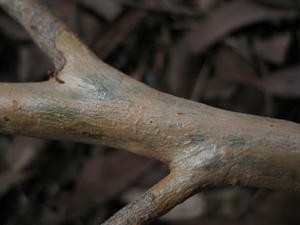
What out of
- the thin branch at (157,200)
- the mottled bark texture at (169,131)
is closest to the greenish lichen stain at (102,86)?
the mottled bark texture at (169,131)

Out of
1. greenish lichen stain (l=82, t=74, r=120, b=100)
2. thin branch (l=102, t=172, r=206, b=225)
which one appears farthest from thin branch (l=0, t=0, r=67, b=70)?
thin branch (l=102, t=172, r=206, b=225)

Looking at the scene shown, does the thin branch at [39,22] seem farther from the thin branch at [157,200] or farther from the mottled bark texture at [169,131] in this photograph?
the thin branch at [157,200]

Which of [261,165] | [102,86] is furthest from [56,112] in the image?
[261,165]

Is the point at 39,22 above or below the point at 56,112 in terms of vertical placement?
above

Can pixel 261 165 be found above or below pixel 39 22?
below

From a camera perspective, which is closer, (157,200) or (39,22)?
(157,200)

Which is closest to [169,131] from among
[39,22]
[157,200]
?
[157,200]

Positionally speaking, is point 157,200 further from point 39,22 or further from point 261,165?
point 39,22

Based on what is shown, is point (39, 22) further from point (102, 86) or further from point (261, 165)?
point (261, 165)

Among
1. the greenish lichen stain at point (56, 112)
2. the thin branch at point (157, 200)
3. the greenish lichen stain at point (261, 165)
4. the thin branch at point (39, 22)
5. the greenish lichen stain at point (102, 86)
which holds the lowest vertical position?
the thin branch at point (157, 200)

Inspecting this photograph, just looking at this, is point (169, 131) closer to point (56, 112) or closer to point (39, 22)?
point (56, 112)
